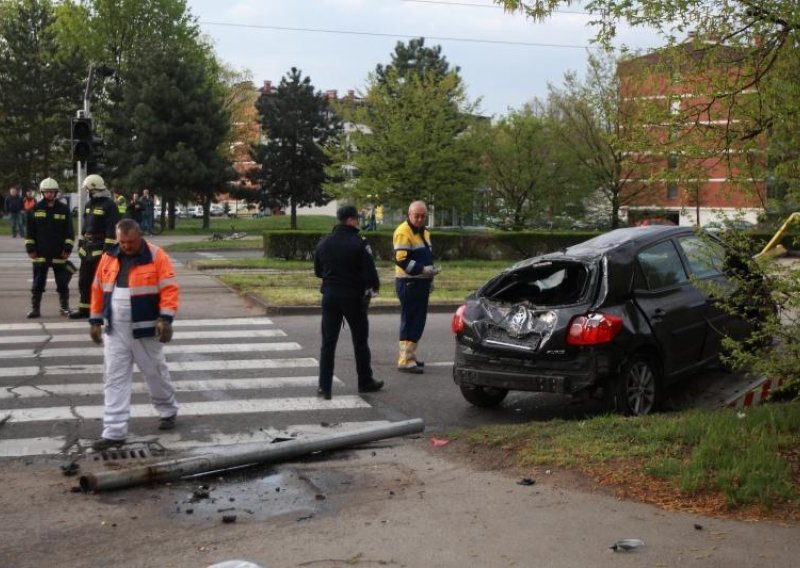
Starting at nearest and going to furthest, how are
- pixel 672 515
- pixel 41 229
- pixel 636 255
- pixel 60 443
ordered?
1. pixel 672 515
2. pixel 60 443
3. pixel 636 255
4. pixel 41 229

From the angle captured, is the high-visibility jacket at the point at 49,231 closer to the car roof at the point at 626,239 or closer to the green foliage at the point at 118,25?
the car roof at the point at 626,239

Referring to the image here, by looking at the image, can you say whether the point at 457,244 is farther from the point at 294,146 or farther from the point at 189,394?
the point at 294,146

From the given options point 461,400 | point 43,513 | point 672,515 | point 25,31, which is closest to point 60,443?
point 43,513

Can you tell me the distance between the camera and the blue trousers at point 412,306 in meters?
10.8

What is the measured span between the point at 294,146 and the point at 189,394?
45.6 m

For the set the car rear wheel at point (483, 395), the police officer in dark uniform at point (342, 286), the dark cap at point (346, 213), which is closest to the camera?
the car rear wheel at point (483, 395)

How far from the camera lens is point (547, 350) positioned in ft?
26.5

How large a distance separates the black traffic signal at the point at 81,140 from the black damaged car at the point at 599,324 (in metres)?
14.8

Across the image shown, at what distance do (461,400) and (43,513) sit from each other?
14.9 ft

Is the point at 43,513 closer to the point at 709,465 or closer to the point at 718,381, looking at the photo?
the point at 709,465

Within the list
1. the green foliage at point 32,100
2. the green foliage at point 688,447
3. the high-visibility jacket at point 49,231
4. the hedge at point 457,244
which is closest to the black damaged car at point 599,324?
the green foliage at point 688,447

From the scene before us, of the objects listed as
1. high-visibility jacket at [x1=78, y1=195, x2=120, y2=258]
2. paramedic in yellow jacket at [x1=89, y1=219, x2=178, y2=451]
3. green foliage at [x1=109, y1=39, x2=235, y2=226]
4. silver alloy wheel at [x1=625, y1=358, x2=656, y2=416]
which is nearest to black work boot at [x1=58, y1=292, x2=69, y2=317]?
high-visibility jacket at [x1=78, y1=195, x2=120, y2=258]

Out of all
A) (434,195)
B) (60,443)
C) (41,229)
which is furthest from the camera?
(434,195)

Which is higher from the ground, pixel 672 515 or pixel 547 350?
pixel 547 350
